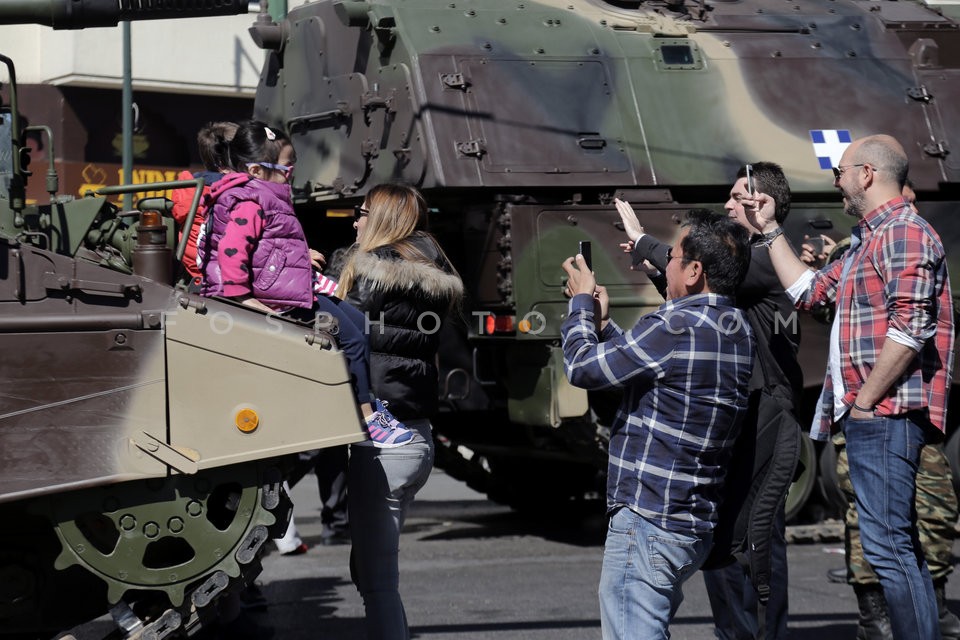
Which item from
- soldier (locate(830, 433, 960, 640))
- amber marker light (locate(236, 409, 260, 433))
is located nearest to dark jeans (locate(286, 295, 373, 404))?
amber marker light (locate(236, 409, 260, 433))

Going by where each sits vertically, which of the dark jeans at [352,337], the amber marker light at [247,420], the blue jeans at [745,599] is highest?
the dark jeans at [352,337]

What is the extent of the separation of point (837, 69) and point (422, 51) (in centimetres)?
270

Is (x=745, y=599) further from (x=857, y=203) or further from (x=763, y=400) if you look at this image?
(x=857, y=203)

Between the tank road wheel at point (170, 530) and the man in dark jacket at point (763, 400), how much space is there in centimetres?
162

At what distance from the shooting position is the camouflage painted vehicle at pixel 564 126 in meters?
8.43

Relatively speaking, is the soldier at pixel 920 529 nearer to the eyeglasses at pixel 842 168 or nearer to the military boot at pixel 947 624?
the military boot at pixel 947 624

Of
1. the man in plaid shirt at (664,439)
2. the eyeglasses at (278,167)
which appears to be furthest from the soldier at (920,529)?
the eyeglasses at (278,167)

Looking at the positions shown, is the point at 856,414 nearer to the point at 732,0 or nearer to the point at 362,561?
the point at 362,561

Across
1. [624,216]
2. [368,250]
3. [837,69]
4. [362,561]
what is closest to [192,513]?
[362,561]

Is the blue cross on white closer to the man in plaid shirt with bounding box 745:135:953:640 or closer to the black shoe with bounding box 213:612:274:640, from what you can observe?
the man in plaid shirt with bounding box 745:135:953:640

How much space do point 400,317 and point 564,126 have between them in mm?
3655

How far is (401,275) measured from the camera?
5.23 m

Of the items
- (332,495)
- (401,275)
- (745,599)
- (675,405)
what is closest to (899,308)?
(675,405)

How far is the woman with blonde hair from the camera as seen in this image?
200 inches
